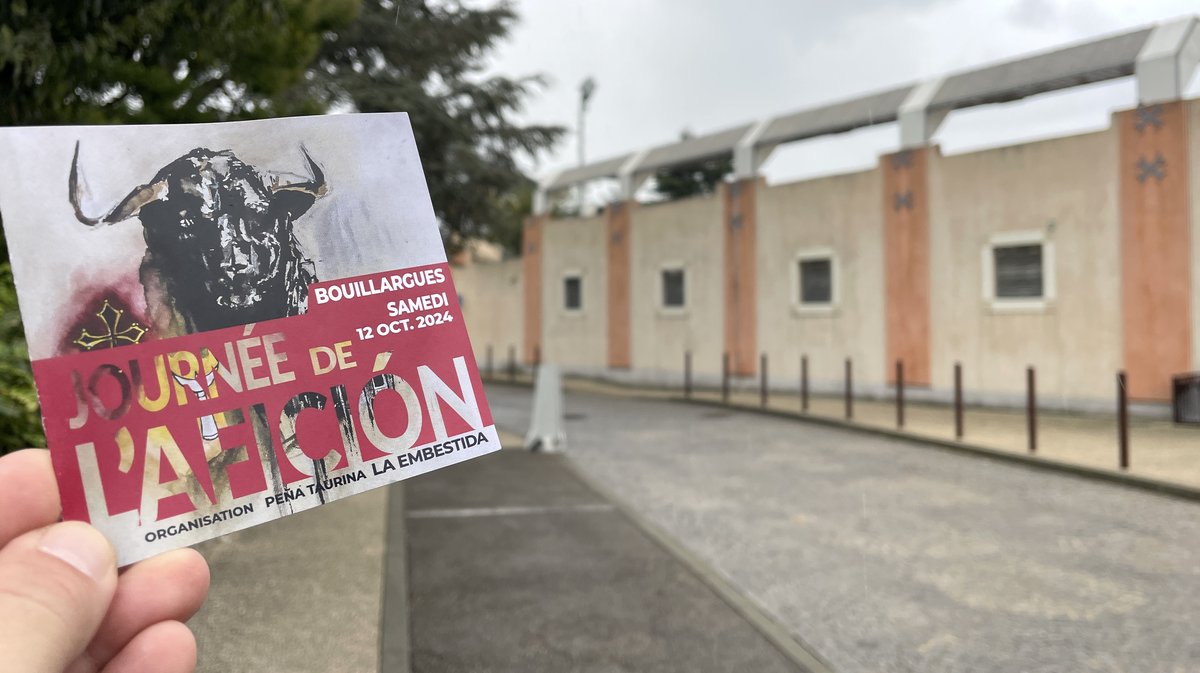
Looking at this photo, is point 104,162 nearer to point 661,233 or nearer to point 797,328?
point 797,328

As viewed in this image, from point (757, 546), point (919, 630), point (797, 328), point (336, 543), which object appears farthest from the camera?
point (797, 328)

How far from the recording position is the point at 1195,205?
42.5 ft

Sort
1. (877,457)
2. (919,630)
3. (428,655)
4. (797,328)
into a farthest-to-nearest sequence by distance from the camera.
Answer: (797,328) → (877,457) → (919,630) → (428,655)

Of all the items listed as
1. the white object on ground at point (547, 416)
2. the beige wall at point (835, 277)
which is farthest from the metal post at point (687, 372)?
the white object on ground at point (547, 416)

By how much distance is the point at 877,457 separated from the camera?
33.1 feet

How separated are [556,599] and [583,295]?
20.2m

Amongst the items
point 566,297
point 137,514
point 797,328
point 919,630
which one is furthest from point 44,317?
point 566,297

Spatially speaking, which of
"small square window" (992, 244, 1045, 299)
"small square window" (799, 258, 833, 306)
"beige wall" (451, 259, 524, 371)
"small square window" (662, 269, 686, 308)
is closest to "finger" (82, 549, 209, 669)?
"small square window" (992, 244, 1045, 299)

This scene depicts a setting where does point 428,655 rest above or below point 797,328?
below

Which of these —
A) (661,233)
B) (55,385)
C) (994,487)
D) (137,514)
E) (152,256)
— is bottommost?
(994,487)

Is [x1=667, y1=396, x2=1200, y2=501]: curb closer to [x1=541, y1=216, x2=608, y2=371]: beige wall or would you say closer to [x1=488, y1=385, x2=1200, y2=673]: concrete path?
[x1=488, y1=385, x2=1200, y2=673]: concrete path

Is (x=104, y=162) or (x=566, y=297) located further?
(x=566, y=297)

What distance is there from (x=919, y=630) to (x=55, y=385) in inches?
172

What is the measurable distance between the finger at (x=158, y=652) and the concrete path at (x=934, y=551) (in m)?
3.51
